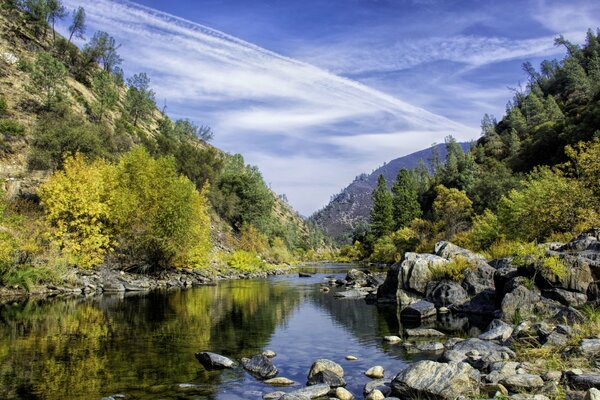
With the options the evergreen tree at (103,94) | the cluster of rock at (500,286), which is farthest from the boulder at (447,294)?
the evergreen tree at (103,94)

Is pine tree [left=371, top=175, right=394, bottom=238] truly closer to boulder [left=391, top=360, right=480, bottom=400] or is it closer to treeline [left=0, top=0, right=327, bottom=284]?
treeline [left=0, top=0, right=327, bottom=284]

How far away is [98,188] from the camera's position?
1837 inches

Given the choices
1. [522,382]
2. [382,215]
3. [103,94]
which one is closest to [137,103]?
[103,94]

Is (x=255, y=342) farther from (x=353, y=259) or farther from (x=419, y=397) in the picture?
(x=353, y=259)

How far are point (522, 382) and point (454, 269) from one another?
1993cm

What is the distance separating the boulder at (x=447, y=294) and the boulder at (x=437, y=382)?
16762 mm

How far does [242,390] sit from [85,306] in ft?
67.7

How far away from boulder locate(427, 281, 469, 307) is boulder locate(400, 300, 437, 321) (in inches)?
65.2

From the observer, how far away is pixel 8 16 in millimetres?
95938

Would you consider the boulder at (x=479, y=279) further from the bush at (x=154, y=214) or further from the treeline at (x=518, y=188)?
the bush at (x=154, y=214)

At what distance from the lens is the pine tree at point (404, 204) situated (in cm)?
10612

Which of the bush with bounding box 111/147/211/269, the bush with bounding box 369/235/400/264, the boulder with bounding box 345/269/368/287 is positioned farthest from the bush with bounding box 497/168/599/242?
the bush with bounding box 369/235/400/264

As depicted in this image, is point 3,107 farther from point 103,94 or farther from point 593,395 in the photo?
point 593,395

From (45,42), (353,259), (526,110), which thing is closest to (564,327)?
(45,42)
